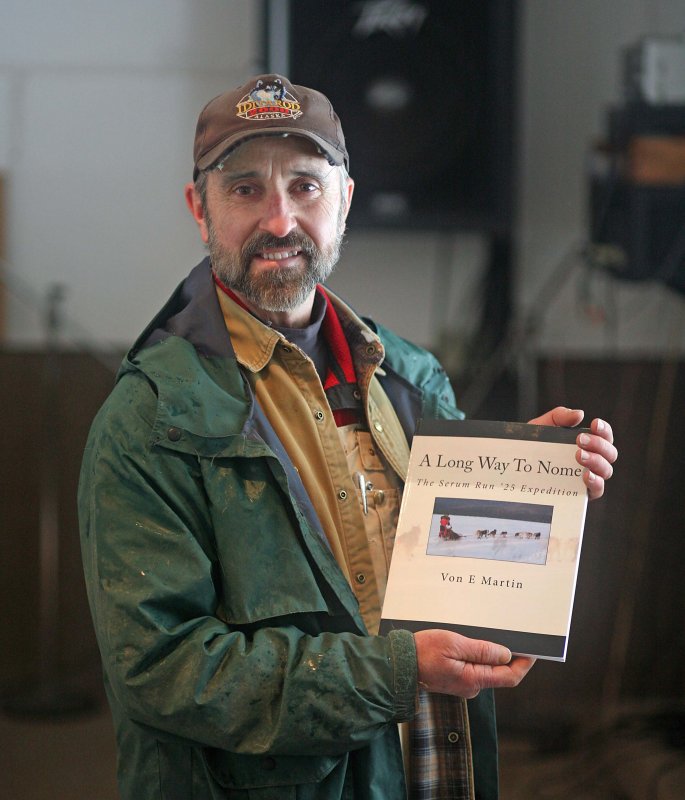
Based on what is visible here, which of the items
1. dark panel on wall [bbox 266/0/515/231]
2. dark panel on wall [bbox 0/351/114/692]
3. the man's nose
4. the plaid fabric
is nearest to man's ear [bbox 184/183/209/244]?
the man's nose

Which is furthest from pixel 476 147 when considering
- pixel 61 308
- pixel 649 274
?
pixel 61 308

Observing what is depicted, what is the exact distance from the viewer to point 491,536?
1.24m

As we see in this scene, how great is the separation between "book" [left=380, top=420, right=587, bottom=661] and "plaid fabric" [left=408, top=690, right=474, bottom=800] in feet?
0.63

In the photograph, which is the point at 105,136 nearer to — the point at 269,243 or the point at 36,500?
the point at 36,500

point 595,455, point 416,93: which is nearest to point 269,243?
point 595,455

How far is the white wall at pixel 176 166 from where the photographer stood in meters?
3.60

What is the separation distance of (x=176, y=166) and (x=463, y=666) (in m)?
2.84

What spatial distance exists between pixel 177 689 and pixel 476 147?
2526 mm

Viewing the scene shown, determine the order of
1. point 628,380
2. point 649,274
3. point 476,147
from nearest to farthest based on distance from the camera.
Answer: point 649,274 < point 476,147 < point 628,380

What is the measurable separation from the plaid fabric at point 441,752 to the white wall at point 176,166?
7.78 ft

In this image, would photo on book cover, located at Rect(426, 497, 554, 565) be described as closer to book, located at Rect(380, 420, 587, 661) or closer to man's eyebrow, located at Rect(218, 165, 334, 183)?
book, located at Rect(380, 420, 587, 661)

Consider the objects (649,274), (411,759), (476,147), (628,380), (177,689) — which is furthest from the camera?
(628,380)

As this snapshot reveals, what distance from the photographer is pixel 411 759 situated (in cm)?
135

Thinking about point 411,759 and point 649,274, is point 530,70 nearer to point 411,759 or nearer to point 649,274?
point 649,274
